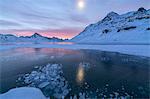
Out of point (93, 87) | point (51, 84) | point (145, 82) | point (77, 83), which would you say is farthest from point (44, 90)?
point (145, 82)

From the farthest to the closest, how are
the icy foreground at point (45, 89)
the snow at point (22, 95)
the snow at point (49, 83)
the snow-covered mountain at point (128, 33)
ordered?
1. the snow-covered mountain at point (128, 33)
2. the snow at point (49, 83)
3. the icy foreground at point (45, 89)
4. the snow at point (22, 95)

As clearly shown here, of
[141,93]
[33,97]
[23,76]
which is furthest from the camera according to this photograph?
[23,76]

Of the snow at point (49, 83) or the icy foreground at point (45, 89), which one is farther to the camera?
the snow at point (49, 83)

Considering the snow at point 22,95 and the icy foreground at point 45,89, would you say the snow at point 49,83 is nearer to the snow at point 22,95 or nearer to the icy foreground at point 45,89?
the icy foreground at point 45,89

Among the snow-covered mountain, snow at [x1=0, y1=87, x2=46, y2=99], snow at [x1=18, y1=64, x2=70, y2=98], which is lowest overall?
snow at [x1=18, y1=64, x2=70, y2=98]

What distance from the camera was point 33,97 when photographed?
269 inches

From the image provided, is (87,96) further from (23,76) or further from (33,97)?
(23,76)

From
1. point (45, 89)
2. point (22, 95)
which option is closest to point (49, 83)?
point (45, 89)

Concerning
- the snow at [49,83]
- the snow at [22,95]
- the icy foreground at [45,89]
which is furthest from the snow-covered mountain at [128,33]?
the snow at [22,95]

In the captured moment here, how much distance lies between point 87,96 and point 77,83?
215cm

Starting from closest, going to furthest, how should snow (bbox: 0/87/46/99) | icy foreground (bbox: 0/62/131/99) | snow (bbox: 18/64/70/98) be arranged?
snow (bbox: 0/87/46/99) < icy foreground (bbox: 0/62/131/99) < snow (bbox: 18/64/70/98)

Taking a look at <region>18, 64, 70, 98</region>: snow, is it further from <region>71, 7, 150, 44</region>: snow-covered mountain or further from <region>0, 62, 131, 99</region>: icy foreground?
<region>71, 7, 150, 44</region>: snow-covered mountain

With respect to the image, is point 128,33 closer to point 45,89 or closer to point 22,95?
point 45,89

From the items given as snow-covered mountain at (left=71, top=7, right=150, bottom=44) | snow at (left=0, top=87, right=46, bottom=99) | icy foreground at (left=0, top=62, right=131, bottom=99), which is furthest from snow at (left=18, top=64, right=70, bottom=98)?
snow-covered mountain at (left=71, top=7, right=150, bottom=44)
